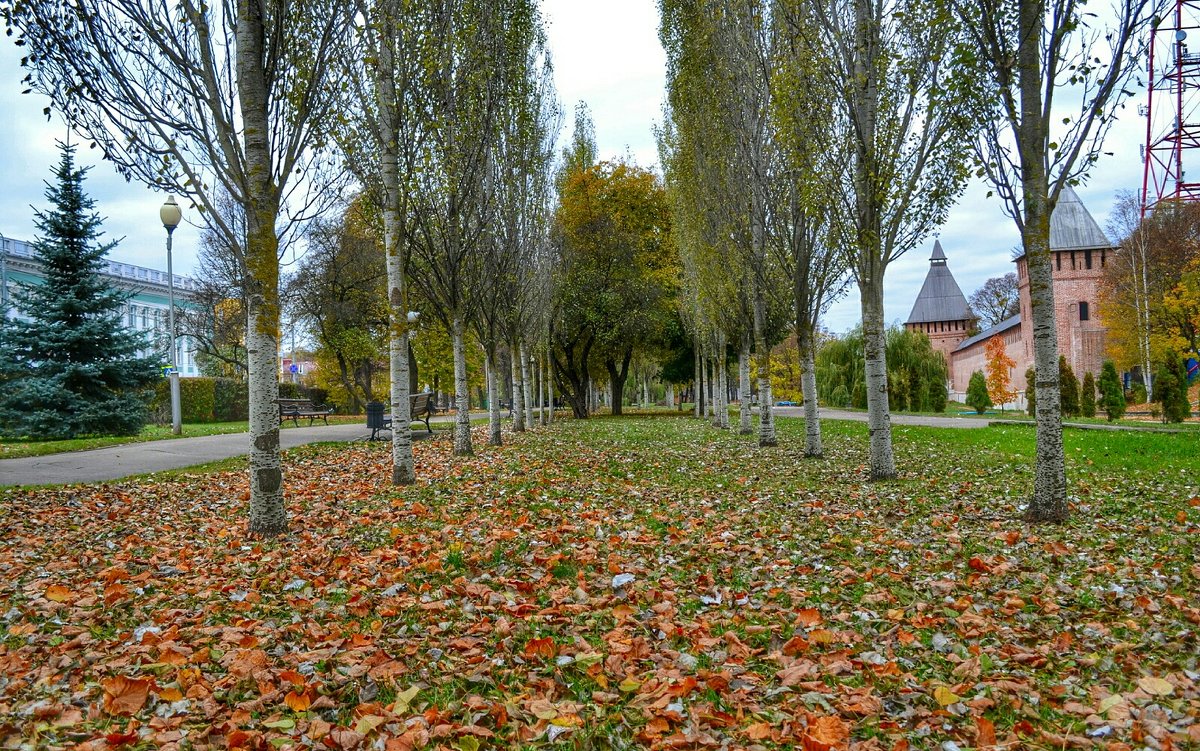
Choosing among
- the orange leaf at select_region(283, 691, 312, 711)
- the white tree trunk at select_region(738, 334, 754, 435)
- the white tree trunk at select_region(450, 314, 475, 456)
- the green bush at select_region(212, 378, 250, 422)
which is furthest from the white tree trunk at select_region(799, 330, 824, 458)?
the green bush at select_region(212, 378, 250, 422)

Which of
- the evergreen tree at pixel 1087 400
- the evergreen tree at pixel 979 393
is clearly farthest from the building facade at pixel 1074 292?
the evergreen tree at pixel 1087 400

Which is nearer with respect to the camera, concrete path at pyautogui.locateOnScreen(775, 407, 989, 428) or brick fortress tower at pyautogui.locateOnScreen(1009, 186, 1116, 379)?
concrete path at pyautogui.locateOnScreen(775, 407, 989, 428)

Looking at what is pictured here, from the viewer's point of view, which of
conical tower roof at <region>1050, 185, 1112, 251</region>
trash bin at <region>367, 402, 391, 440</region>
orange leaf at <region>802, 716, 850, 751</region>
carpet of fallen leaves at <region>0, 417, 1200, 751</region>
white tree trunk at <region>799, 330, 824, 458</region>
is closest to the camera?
orange leaf at <region>802, 716, 850, 751</region>

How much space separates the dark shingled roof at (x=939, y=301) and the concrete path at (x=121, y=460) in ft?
242

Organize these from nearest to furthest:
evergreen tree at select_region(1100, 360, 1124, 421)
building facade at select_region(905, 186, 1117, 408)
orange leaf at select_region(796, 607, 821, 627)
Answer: orange leaf at select_region(796, 607, 821, 627) < evergreen tree at select_region(1100, 360, 1124, 421) < building facade at select_region(905, 186, 1117, 408)

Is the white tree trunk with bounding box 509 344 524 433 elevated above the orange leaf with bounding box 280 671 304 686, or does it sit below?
above

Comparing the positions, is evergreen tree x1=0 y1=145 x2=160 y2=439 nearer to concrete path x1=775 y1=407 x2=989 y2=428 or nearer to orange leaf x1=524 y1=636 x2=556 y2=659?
orange leaf x1=524 y1=636 x2=556 y2=659

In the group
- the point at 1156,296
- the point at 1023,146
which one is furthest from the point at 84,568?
the point at 1156,296

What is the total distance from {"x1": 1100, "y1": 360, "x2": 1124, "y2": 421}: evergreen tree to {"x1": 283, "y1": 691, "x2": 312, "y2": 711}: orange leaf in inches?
1213

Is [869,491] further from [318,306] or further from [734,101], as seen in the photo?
[318,306]

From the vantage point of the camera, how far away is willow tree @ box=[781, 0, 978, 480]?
965 centimetres

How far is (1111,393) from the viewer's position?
84.6ft

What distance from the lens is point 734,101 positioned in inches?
618

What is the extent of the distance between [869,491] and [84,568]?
8.90m
